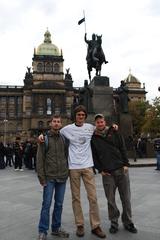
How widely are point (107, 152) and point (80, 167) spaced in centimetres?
53

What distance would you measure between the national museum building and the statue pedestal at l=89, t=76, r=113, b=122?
75.9 m

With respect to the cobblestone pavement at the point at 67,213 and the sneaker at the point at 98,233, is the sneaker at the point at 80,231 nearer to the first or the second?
the cobblestone pavement at the point at 67,213

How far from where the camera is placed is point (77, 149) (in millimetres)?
5766

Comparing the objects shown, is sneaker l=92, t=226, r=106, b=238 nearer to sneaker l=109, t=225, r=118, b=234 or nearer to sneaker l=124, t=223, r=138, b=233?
sneaker l=109, t=225, r=118, b=234

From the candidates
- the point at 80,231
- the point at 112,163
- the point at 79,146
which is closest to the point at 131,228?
the point at 80,231

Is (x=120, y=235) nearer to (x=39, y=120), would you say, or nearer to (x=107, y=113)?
(x=107, y=113)

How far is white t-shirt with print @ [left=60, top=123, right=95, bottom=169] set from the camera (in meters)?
5.73

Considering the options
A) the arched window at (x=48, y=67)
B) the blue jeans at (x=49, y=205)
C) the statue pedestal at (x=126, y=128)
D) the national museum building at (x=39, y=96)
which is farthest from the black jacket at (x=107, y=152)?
the arched window at (x=48, y=67)

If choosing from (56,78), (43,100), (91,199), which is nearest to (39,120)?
(43,100)

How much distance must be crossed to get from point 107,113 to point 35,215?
13.8m

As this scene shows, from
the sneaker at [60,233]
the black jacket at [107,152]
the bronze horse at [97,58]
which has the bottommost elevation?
the sneaker at [60,233]

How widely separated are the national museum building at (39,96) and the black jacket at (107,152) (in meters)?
91.0

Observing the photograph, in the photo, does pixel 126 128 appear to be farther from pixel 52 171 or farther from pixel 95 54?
pixel 52 171

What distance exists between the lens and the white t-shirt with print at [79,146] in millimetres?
5727
